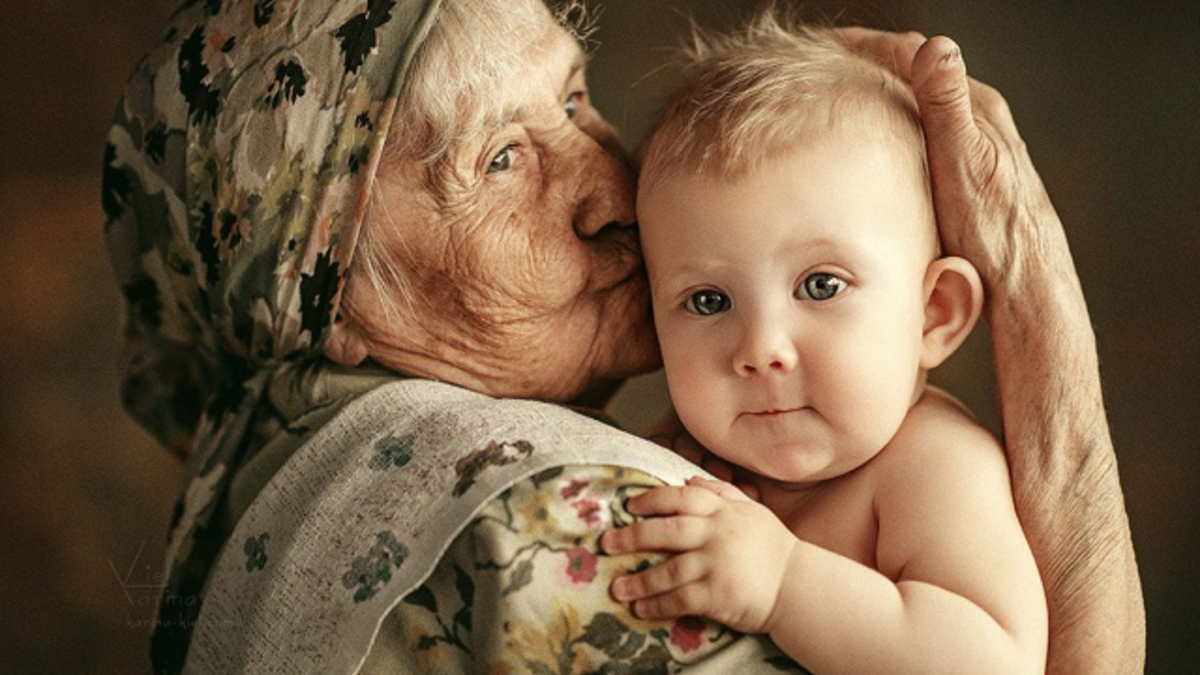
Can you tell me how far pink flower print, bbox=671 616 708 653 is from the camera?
113cm

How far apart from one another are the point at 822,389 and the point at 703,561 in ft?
0.79

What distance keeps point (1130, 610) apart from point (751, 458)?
469 millimetres

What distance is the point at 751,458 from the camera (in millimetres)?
1323

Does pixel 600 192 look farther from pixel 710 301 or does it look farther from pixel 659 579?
pixel 659 579

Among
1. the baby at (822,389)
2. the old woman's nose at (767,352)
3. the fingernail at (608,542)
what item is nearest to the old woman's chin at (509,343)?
the baby at (822,389)

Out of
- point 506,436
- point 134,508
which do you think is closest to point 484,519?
point 506,436

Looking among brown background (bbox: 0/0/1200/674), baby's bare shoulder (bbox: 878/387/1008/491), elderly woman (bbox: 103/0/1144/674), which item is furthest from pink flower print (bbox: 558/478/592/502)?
brown background (bbox: 0/0/1200/674)

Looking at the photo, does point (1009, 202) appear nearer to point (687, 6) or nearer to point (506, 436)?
point (506, 436)

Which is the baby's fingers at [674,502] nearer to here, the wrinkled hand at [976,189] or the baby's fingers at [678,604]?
the baby's fingers at [678,604]

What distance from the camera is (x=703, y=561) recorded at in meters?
1.11

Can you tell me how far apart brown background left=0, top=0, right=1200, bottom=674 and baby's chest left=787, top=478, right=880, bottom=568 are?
1.24 meters

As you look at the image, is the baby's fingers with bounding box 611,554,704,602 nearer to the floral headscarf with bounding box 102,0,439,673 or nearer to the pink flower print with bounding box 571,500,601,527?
the pink flower print with bounding box 571,500,601,527

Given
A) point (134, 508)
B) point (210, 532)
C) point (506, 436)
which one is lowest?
point (134, 508)

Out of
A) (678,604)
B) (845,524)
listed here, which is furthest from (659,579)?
(845,524)
